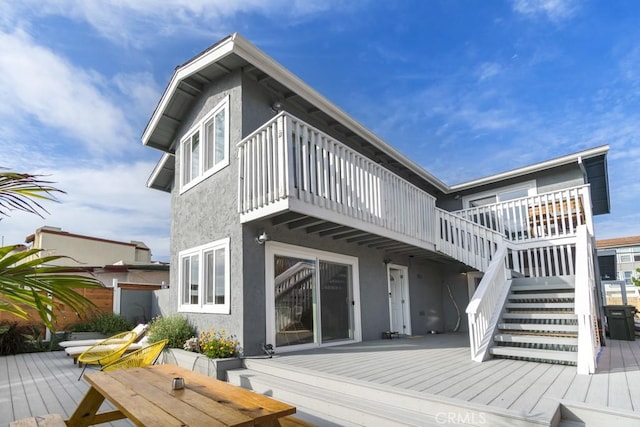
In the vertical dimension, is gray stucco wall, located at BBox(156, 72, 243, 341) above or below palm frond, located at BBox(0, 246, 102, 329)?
above

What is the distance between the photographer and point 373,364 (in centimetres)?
535

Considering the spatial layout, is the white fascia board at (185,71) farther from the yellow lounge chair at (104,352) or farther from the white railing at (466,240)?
the white railing at (466,240)

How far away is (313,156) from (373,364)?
133 inches

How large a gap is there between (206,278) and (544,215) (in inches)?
325

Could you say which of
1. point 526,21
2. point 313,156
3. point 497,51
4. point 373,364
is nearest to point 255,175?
point 313,156

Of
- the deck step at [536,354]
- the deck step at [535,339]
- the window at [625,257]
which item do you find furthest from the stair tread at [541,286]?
the window at [625,257]

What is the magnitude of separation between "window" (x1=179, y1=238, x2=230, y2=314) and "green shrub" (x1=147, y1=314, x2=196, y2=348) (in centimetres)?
37

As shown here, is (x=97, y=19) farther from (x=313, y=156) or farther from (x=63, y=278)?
(x=63, y=278)

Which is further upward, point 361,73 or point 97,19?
point 361,73

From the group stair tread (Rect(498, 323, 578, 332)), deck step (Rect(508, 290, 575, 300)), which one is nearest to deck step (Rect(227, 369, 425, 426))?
stair tread (Rect(498, 323, 578, 332))

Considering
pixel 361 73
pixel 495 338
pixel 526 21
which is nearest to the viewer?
pixel 495 338

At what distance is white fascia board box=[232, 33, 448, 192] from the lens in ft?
21.2

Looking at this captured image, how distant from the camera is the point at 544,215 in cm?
926

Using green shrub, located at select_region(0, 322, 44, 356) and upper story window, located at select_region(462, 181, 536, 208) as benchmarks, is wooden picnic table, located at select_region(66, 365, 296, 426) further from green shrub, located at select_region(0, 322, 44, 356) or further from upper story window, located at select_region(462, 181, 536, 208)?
upper story window, located at select_region(462, 181, 536, 208)
